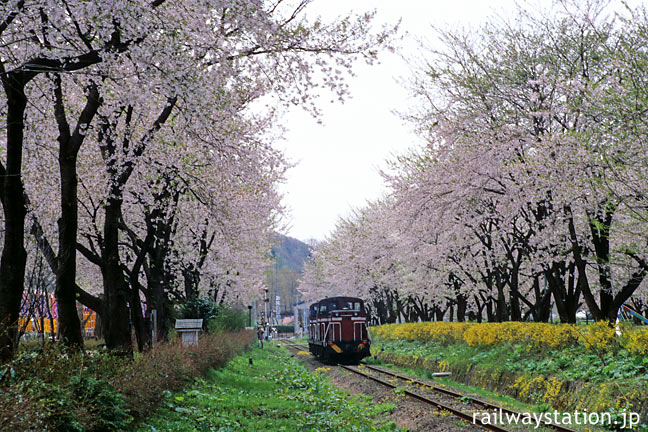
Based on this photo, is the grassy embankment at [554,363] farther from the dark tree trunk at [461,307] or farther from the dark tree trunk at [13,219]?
the dark tree trunk at [13,219]

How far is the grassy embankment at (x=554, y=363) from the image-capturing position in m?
10.2

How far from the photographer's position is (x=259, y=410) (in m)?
12.1

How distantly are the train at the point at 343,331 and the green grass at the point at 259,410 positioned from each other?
35.0ft

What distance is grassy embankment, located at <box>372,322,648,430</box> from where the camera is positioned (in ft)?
33.5

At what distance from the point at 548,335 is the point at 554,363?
1.47m

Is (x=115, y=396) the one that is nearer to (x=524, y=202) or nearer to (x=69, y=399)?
(x=69, y=399)

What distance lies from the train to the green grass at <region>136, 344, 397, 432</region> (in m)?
10.7

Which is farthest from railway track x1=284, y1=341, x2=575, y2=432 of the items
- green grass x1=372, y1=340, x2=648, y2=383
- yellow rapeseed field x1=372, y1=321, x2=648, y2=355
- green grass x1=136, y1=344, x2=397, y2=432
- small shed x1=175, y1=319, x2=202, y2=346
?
small shed x1=175, y1=319, x2=202, y2=346

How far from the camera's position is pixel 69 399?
6246 millimetres

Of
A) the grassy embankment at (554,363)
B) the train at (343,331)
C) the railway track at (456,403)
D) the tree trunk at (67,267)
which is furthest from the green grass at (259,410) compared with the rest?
the train at (343,331)

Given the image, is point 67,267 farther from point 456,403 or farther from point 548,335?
point 548,335

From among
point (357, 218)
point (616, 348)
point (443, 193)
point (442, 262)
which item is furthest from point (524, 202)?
point (357, 218)

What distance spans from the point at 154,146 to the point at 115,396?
308 inches

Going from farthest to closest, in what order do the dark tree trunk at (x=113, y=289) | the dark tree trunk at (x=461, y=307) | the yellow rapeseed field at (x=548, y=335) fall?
the dark tree trunk at (x=461, y=307) → the dark tree trunk at (x=113, y=289) → the yellow rapeseed field at (x=548, y=335)
